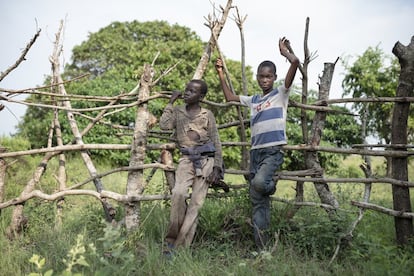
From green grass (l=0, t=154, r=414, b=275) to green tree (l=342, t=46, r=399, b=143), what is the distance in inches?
361

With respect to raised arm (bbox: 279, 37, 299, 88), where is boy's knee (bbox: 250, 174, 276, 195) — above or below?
below

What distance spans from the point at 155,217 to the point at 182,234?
54 cm

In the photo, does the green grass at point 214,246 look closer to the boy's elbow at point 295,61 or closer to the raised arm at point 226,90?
the raised arm at point 226,90

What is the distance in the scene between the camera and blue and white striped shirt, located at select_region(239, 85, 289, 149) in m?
3.44

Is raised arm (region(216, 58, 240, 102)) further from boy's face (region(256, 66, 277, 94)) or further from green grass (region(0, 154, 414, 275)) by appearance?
green grass (region(0, 154, 414, 275))

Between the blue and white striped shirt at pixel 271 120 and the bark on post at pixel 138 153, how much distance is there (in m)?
1.06

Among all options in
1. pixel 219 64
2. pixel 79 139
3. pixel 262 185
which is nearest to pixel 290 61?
pixel 219 64

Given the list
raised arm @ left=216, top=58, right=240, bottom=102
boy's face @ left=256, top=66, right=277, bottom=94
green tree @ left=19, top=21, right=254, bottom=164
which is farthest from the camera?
green tree @ left=19, top=21, right=254, bottom=164

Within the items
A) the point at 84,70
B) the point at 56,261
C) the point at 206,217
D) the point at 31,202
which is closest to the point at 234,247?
the point at 206,217

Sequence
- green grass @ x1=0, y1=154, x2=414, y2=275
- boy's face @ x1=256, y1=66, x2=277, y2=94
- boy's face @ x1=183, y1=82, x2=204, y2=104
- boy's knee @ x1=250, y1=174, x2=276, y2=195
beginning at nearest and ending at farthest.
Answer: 1. green grass @ x1=0, y1=154, x2=414, y2=275
2. boy's knee @ x1=250, y1=174, x2=276, y2=195
3. boy's face @ x1=256, y1=66, x2=277, y2=94
4. boy's face @ x1=183, y1=82, x2=204, y2=104

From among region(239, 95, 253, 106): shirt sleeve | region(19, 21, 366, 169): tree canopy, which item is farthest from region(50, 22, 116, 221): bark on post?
region(19, 21, 366, 169): tree canopy

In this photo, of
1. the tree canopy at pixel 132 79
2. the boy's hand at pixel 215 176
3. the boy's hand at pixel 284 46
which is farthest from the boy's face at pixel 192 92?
the tree canopy at pixel 132 79

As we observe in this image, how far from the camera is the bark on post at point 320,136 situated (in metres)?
3.79

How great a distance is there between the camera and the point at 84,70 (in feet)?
63.3
